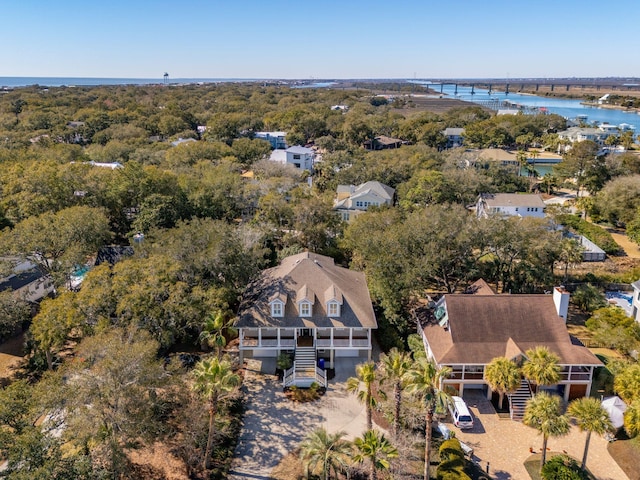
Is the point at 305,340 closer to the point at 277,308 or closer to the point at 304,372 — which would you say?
the point at 304,372

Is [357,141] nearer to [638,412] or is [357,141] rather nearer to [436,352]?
[436,352]

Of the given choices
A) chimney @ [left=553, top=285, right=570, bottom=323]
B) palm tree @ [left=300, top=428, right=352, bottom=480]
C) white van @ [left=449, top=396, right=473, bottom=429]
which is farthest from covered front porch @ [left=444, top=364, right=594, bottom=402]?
palm tree @ [left=300, top=428, right=352, bottom=480]

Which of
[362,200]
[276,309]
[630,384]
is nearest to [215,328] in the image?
[276,309]

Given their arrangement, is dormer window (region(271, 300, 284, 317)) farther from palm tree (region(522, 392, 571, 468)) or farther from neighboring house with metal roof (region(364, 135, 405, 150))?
neighboring house with metal roof (region(364, 135, 405, 150))

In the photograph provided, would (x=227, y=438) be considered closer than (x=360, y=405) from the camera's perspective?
Yes

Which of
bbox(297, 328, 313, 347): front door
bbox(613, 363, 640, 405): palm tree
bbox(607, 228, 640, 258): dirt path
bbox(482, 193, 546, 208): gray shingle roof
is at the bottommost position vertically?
bbox(607, 228, 640, 258): dirt path

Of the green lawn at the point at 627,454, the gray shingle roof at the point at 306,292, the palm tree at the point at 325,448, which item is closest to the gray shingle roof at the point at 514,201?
the gray shingle roof at the point at 306,292

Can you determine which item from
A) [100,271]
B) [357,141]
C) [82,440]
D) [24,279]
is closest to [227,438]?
[82,440]

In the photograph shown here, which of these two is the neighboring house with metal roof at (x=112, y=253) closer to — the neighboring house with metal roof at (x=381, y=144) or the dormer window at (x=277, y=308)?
the dormer window at (x=277, y=308)
